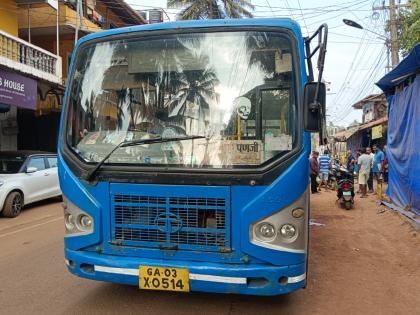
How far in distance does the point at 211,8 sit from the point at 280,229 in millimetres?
21532

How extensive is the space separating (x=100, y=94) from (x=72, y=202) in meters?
1.07

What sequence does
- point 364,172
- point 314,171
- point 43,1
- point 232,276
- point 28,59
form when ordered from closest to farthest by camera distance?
point 232,276 → point 364,172 → point 28,59 → point 43,1 → point 314,171

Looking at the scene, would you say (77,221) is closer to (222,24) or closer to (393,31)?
(222,24)

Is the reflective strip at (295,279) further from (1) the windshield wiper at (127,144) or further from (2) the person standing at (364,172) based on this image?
(2) the person standing at (364,172)

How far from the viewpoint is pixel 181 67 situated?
13.5 ft

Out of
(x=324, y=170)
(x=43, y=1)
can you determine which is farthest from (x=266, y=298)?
(x=324, y=170)

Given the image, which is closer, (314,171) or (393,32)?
(314,171)

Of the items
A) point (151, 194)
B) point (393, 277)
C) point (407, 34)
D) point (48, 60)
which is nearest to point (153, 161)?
point (151, 194)

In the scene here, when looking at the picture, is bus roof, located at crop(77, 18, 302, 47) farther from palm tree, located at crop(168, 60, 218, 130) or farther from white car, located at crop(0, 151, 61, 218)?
white car, located at crop(0, 151, 61, 218)

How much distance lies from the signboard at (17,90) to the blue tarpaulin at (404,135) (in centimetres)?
1019

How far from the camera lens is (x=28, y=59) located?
1483cm

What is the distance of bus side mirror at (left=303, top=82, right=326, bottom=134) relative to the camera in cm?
376

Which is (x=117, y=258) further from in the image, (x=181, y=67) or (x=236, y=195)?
(x=181, y=67)

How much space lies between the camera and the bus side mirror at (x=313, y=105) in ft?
12.3
